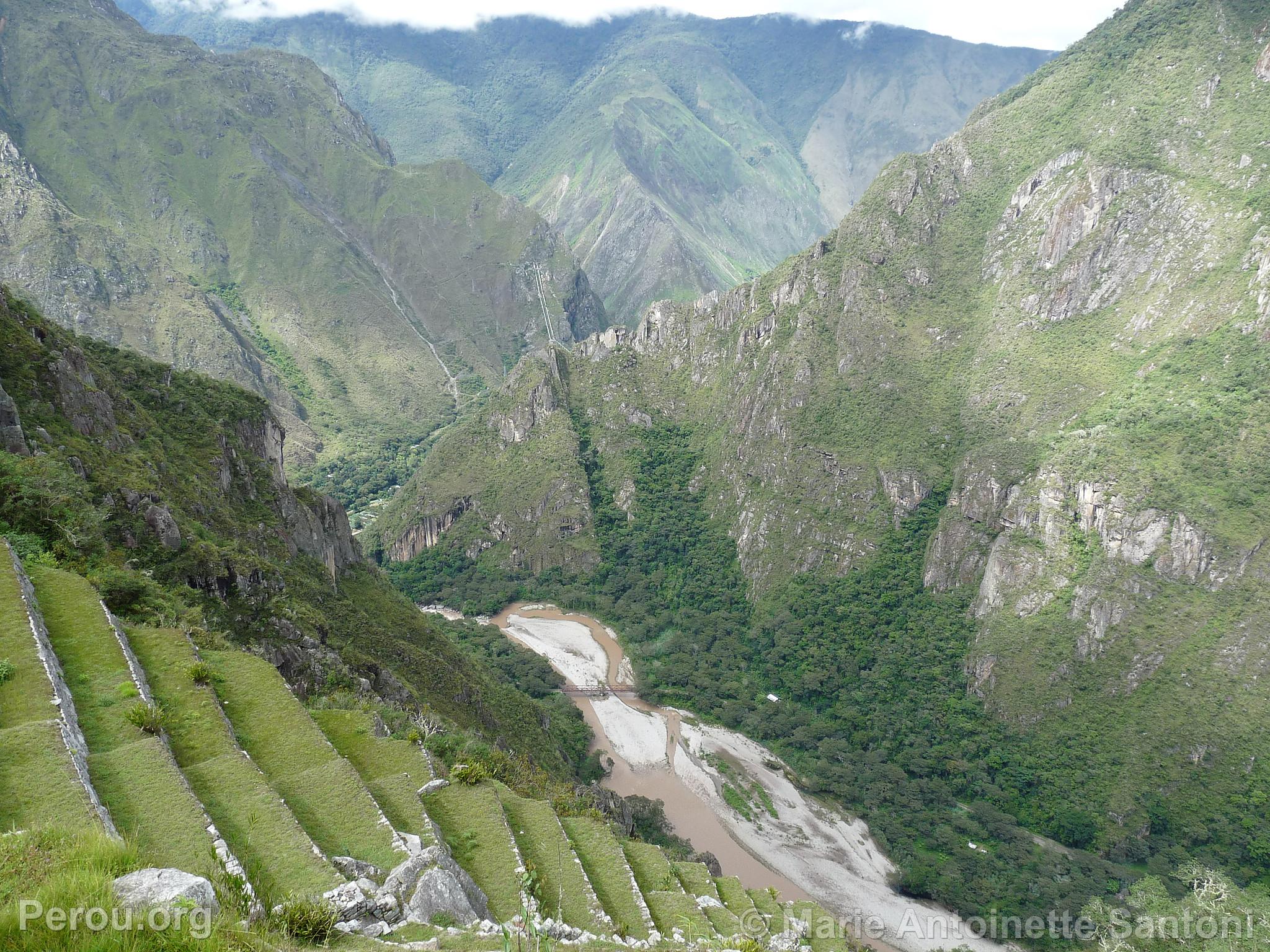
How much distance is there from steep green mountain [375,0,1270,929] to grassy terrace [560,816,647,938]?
74045 mm

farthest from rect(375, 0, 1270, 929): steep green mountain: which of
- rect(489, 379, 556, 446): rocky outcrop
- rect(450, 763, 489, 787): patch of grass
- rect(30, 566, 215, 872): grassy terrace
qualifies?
rect(30, 566, 215, 872): grassy terrace

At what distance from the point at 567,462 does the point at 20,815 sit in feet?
559

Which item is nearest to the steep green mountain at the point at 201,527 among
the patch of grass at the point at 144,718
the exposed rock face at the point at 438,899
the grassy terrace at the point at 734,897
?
the patch of grass at the point at 144,718

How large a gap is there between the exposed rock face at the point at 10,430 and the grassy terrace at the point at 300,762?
19.7m

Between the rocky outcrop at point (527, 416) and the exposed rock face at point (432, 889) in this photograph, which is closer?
the exposed rock face at point (432, 889)

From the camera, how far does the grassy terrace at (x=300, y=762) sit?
23703 mm

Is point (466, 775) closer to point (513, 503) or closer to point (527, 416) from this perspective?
point (513, 503)

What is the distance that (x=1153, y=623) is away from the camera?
105 metres

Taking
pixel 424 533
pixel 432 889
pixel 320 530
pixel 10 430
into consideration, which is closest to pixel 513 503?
pixel 424 533

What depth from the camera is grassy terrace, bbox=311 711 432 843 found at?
2678 centimetres

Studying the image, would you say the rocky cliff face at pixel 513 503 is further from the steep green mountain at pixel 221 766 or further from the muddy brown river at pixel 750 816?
the steep green mountain at pixel 221 766

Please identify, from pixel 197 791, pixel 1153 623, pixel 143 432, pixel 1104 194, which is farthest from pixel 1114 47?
pixel 197 791

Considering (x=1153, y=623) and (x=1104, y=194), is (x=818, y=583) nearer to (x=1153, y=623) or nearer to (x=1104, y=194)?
(x=1153, y=623)

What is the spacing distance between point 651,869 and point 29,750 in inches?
1054
